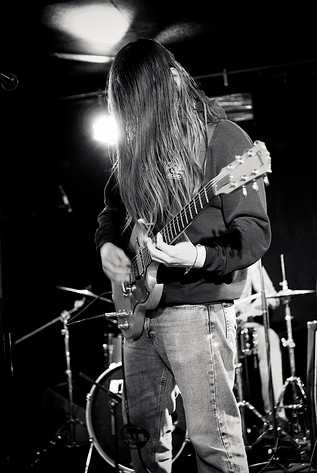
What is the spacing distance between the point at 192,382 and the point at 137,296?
1.54ft

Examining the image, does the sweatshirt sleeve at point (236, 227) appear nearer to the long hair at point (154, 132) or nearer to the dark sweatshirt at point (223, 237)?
the dark sweatshirt at point (223, 237)

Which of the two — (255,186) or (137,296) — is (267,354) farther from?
(255,186)

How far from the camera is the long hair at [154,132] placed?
2.26 m

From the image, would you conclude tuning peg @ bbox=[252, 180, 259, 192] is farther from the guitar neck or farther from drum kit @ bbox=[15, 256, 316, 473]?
drum kit @ bbox=[15, 256, 316, 473]

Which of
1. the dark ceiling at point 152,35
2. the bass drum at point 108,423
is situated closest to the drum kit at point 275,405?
the bass drum at point 108,423

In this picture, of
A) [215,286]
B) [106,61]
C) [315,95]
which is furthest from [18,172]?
[215,286]

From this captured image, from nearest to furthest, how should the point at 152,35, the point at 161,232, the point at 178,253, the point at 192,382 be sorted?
the point at 178,253 → the point at 192,382 → the point at 161,232 → the point at 152,35

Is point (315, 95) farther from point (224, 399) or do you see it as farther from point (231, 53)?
point (224, 399)

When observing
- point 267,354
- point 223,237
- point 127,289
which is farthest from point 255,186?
point 267,354

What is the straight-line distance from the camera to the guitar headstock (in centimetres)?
195

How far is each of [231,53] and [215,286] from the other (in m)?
4.37

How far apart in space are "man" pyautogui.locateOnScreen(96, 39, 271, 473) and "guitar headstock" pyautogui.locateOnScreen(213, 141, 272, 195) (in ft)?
0.11

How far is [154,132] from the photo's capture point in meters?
2.36

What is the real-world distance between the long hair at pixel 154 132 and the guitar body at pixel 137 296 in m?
0.11
